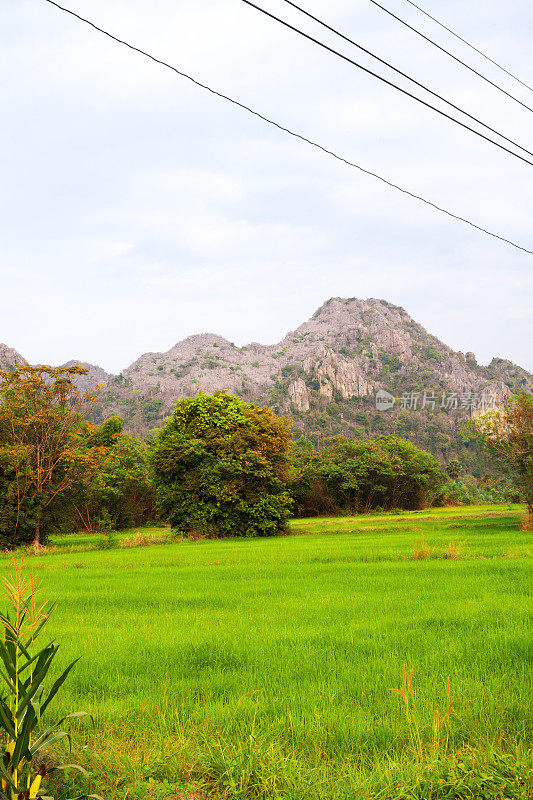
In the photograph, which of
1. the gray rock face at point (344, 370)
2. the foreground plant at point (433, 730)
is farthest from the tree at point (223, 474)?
the gray rock face at point (344, 370)

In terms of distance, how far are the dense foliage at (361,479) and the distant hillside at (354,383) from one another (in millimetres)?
54330

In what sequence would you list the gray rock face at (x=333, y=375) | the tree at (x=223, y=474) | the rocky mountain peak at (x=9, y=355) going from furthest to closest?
the gray rock face at (x=333, y=375), the rocky mountain peak at (x=9, y=355), the tree at (x=223, y=474)

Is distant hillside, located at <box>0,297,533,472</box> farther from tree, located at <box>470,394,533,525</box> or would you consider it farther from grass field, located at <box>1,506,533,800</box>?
grass field, located at <box>1,506,533,800</box>

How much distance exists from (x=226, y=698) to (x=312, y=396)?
136 meters

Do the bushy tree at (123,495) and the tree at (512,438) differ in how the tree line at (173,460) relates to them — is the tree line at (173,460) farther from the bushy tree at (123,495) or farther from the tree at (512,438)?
the bushy tree at (123,495)

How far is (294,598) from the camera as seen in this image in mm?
10516

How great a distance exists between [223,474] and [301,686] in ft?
86.3

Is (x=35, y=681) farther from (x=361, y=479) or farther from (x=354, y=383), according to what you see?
(x=354, y=383)

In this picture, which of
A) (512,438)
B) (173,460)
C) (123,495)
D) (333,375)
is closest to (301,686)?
(512,438)

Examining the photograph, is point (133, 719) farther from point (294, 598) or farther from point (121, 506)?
point (121, 506)

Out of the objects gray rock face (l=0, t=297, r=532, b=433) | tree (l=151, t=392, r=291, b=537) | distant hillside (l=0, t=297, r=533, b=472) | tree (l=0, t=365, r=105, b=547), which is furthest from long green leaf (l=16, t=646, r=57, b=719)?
gray rock face (l=0, t=297, r=532, b=433)

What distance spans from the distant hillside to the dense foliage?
178 ft

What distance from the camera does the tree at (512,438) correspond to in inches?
1053

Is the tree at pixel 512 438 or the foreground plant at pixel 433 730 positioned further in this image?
the tree at pixel 512 438
